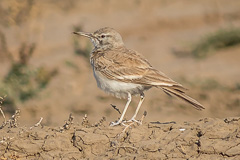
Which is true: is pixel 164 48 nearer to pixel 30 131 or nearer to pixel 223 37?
A: pixel 223 37

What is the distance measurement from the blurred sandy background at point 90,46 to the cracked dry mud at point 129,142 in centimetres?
364

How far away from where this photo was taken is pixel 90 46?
12.4 metres

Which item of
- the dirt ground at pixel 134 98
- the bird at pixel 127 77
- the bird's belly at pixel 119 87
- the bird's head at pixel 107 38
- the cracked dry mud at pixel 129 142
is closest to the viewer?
the cracked dry mud at pixel 129 142

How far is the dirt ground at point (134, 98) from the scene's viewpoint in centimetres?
580

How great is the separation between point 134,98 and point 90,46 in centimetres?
177

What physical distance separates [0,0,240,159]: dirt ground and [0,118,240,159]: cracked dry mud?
0.4 inches

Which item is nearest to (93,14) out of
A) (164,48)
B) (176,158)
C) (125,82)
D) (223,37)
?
(164,48)

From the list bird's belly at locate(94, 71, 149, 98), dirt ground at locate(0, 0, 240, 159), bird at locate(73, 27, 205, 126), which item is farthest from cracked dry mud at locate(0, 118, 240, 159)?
bird's belly at locate(94, 71, 149, 98)

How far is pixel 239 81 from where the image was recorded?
39.0 ft

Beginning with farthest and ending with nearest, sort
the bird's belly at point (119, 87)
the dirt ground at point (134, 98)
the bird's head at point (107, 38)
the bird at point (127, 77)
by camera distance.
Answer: the bird's head at point (107, 38) → the bird's belly at point (119, 87) → the bird at point (127, 77) → the dirt ground at point (134, 98)

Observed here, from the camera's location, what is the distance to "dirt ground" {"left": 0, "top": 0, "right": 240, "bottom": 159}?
5801 millimetres

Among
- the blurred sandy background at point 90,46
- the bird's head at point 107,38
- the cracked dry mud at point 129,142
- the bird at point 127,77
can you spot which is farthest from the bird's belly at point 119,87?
the blurred sandy background at point 90,46

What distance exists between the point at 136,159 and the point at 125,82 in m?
1.48

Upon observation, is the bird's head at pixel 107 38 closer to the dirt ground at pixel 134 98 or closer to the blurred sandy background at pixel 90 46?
the dirt ground at pixel 134 98
